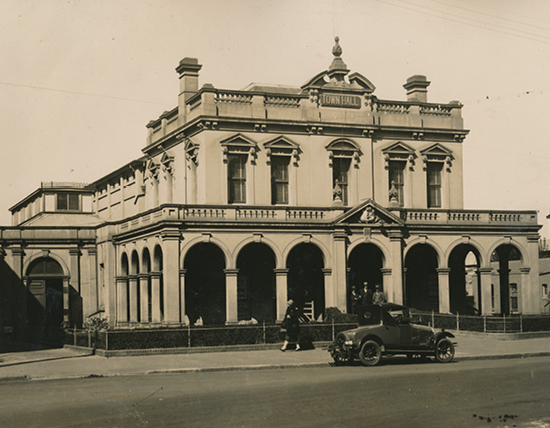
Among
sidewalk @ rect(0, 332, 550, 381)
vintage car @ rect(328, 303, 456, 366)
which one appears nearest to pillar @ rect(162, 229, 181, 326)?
sidewalk @ rect(0, 332, 550, 381)

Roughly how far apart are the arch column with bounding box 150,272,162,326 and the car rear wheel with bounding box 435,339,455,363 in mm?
14291

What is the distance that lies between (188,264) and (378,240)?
8638mm

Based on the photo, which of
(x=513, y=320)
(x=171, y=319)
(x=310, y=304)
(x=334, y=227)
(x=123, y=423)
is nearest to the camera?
(x=123, y=423)

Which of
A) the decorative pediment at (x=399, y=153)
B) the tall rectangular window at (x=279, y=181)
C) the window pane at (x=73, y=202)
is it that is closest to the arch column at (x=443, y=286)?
the decorative pediment at (x=399, y=153)

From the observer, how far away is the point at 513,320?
29.3 meters

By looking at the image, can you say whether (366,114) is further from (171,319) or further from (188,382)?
(188,382)

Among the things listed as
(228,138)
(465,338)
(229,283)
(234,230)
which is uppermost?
(228,138)

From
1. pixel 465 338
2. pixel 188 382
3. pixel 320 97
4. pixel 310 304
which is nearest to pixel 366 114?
pixel 320 97

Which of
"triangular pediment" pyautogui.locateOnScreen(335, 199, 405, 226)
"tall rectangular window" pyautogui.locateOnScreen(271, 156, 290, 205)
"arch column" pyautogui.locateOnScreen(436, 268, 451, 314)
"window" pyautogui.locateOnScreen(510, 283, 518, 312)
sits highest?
"tall rectangular window" pyautogui.locateOnScreen(271, 156, 290, 205)

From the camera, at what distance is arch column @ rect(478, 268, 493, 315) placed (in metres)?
36.2

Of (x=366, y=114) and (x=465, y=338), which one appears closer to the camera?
(x=465, y=338)

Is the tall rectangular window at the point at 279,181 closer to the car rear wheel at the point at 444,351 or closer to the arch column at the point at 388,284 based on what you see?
the arch column at the point at 388,284

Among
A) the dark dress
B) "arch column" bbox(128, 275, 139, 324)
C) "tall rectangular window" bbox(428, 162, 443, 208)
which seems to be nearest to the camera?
the dark dress

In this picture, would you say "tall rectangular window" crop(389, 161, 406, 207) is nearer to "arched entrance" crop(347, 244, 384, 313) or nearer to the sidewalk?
"arched entrance" crop(347, 244, 384, 313)
